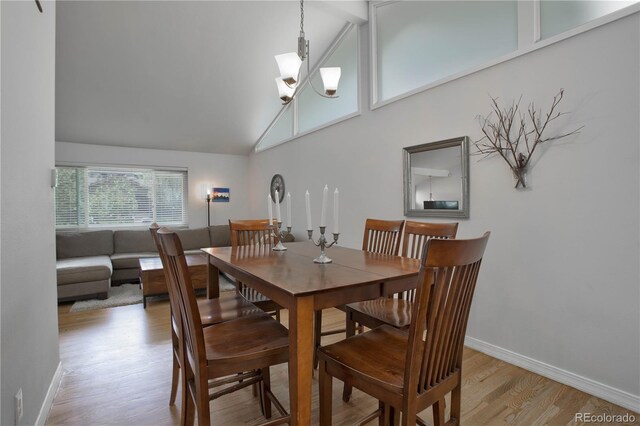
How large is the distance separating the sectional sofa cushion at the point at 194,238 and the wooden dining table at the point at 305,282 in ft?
11.8

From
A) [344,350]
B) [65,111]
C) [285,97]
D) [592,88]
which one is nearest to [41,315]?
[344,350]

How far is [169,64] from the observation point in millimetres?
3951

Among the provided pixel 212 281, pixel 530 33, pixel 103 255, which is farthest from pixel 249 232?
pixel 103 255

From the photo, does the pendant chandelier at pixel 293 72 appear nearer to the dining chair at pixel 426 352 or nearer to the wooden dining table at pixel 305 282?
the wooden dining table at pixel 305 282

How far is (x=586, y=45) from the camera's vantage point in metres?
1.91

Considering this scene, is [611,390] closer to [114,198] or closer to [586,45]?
[586,45]

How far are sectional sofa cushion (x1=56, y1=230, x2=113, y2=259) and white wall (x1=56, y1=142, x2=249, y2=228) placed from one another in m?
1.26

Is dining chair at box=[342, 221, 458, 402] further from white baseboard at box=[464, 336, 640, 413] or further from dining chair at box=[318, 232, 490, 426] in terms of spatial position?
white baseboard at box=[464, 336, 640, 413]

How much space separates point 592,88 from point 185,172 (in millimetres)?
5821

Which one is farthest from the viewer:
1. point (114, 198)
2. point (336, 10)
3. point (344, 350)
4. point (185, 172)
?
point (185, 172)

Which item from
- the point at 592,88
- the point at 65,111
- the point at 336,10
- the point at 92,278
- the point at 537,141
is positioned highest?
the point at 336,10

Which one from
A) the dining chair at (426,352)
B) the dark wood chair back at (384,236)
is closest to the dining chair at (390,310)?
the dark wood chair back at (384,236)

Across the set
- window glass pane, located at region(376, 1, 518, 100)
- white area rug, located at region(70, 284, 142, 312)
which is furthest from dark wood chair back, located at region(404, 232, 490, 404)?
white area rug, located at region(70, 284, 142, 312)

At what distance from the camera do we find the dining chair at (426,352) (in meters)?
0.97
